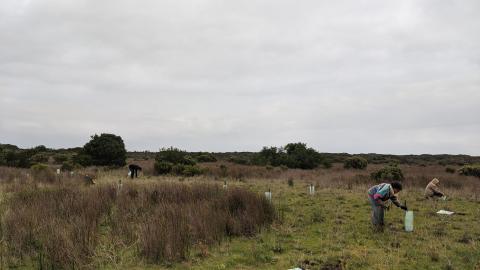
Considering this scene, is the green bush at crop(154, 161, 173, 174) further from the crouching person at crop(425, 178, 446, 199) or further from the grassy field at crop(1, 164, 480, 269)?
the crouching person at crop(425, 178, 446, 199)

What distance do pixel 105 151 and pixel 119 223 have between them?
22.5 meters

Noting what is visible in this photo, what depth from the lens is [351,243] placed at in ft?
28.5

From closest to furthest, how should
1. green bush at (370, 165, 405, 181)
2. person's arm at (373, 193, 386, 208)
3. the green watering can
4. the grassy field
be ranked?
the grassy field
the green watering can
person's arm at (373, 193, 386, 208)
green bush at (370, 165, 405, 181)

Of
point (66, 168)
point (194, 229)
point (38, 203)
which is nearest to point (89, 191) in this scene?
point (38, 203)

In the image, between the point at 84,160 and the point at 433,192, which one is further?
the point at 84,160

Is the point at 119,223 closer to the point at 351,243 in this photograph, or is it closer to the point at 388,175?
the point at 351,243

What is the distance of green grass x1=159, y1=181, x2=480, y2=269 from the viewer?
732 cm

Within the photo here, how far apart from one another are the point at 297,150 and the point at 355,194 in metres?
19.1

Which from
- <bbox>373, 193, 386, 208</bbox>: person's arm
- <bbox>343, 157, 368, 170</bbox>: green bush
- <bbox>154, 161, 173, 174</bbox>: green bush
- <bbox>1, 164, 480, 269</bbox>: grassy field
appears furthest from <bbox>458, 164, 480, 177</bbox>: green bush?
<bbox>373, 193, 386, 208</bbox>: person's arm

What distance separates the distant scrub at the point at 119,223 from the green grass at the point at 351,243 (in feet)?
1.60

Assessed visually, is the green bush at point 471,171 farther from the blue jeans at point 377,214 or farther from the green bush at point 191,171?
the blue jeans at point 377,214

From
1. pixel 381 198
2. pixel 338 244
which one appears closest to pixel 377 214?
pixel 381 198

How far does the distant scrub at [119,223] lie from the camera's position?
287 inches

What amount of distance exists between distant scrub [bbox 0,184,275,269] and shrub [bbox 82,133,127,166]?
18195mm
